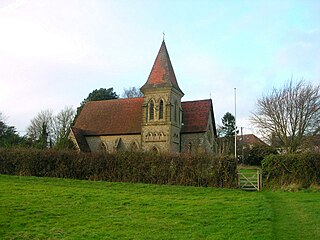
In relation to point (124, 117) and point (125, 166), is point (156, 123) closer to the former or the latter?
point (124, 117)

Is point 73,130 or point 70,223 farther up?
point 73,130

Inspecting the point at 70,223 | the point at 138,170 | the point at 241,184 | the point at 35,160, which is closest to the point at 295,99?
the point at 241,184

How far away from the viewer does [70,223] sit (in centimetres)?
1110

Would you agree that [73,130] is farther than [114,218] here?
Yes

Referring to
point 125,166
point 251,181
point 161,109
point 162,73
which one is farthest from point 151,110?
point 251,181

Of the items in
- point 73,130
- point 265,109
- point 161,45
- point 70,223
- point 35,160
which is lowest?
point 70,223

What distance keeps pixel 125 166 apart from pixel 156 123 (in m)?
14.5

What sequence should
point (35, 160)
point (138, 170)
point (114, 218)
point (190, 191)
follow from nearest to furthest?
point (114, 218)
point (190, 191)
point (138, 170)
point (35, 160)

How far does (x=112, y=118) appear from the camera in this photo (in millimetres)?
44875

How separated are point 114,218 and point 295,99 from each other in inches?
1345

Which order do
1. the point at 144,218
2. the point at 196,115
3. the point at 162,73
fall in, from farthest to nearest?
the point at 196,115 < the point at 162,73 < the point at 144,218

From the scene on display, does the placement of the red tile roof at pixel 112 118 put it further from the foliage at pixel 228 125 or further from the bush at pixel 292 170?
the foliage at pixel 228 125

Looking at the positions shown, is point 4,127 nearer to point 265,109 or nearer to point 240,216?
point 265,109

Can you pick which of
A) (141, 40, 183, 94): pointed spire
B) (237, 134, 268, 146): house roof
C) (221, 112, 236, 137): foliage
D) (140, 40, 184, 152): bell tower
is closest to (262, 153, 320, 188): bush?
(140, 40, 184, 152): bell tower
